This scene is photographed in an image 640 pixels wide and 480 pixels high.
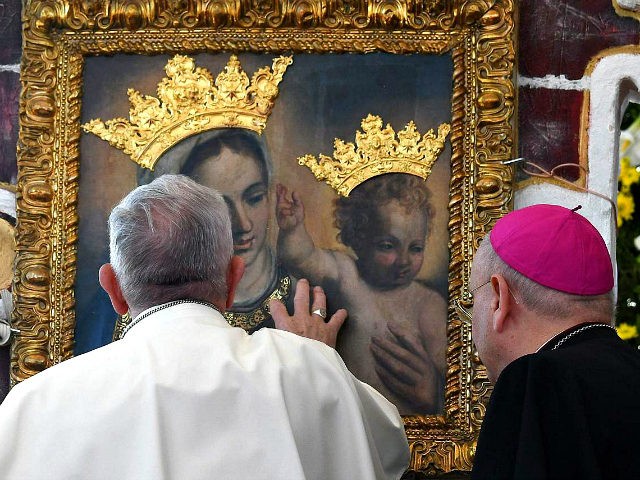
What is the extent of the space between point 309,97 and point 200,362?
1192mm

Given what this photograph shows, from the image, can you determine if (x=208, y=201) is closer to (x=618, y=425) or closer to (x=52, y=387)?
(x=52, y=387)

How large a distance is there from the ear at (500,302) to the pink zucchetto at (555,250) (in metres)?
0.05

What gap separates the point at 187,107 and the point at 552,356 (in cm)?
170

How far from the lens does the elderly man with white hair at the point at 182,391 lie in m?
2.98

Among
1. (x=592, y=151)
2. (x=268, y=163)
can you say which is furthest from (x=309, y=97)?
(x=592, y=151)

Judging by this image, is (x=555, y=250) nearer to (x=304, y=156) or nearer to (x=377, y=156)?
(x=377, y=156)

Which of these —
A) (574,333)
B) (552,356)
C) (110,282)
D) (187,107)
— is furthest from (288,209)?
(552,356)

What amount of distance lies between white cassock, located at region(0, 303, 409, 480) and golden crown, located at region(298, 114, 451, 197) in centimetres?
89

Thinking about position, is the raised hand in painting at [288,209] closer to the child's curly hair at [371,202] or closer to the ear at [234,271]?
the child's curly hair at [371,202]

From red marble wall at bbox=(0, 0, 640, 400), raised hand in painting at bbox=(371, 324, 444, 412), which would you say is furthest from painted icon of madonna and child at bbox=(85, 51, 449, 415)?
red marble wall at bbox=(0, 0, 640, 400)

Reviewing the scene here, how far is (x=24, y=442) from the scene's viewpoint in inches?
119

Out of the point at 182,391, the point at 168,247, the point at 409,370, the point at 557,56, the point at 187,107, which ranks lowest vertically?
the point at 409,370

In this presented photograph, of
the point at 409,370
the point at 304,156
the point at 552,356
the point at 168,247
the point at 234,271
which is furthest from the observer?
the point at 304,156

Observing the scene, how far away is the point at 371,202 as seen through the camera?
389 cm
